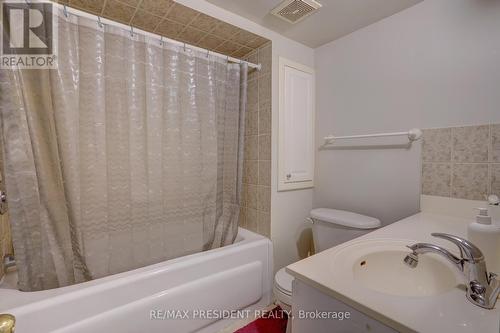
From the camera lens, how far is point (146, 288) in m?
1.09

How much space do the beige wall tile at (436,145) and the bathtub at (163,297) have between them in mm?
1134

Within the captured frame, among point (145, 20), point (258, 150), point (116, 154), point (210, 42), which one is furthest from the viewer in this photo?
point (258, 150)

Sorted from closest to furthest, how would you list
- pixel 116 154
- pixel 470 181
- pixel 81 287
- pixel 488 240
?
pixel 488 240, pixel 81 287, pixel 470 181, pixel 116 154

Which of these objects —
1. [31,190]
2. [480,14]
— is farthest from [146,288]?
[480,14]

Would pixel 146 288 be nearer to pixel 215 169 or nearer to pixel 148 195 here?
pixel 148 195

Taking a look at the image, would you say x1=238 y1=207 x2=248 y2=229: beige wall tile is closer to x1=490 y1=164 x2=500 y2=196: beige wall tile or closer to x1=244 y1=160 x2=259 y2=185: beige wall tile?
x1=244 y1=160 x2=259 y2=185: beige wall tile

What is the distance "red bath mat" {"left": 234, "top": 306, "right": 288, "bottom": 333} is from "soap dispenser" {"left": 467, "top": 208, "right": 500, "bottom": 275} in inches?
44.1

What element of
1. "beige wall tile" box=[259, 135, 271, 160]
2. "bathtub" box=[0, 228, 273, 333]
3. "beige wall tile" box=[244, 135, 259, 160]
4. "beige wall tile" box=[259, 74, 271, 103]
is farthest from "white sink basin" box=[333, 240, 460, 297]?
"beige wall tile" box=[259, 74, 271, 103]

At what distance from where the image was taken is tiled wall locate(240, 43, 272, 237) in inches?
63.8

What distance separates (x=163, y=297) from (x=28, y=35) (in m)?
1.40

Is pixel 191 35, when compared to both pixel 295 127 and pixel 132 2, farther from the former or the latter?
pixel 295 127

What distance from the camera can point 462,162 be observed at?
1136 mm

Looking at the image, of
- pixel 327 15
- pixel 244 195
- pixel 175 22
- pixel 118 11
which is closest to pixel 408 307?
pixel 244 195

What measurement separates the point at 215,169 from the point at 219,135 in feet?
0.82
